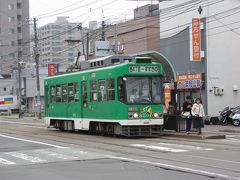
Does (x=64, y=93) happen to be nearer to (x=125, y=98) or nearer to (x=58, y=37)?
(x=125, y=98)

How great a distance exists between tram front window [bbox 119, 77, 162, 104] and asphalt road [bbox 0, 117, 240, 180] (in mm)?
2758

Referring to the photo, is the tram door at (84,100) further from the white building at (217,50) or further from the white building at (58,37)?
the white building at (58,37)

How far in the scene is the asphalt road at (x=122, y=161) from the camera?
37.5ft

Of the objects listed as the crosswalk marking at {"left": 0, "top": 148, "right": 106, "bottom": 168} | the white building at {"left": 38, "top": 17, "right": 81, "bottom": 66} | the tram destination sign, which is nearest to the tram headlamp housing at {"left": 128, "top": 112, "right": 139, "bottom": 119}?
the tram destination sign

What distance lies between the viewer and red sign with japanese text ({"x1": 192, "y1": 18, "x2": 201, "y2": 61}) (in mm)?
34769

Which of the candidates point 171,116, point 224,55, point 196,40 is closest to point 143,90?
point 171,116

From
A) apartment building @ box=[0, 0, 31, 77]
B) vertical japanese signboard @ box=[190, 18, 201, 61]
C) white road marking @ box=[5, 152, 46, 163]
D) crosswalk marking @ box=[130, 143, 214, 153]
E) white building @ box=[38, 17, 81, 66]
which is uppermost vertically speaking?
apartment building @ box=[0, 0, 31, 77]

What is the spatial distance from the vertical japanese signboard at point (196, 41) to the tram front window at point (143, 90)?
1361cm

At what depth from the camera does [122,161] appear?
13.8 m

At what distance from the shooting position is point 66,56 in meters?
81.9

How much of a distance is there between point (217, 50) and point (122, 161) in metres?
24.2

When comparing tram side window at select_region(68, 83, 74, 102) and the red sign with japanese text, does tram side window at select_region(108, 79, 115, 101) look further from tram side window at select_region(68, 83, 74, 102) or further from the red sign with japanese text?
the red sign with japanese text

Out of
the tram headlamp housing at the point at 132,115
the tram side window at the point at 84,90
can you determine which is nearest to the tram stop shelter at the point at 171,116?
the tram headlamp housing at the point at 132,115

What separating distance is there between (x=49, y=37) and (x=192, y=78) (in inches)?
964
